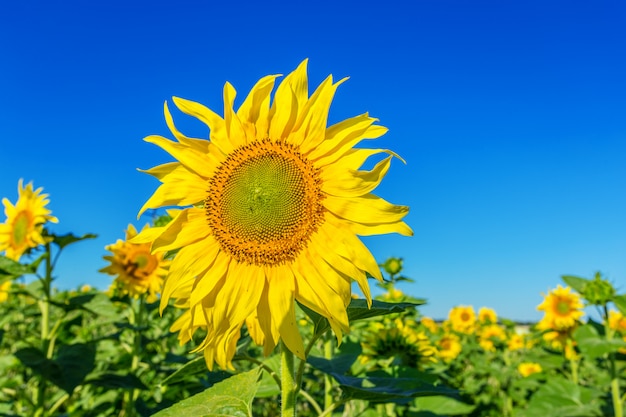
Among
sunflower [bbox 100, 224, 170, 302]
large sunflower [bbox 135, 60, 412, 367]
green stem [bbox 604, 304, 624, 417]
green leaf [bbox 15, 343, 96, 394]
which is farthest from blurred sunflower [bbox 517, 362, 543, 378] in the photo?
large sunflower [bbox 135, 60, 412, 367]

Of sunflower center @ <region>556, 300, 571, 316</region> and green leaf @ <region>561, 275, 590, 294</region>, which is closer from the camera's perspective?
green leaf @ <region>561, 275, 590, 294</region>

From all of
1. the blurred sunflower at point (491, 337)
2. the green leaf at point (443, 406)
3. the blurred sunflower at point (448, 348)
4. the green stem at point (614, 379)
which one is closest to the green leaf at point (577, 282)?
the green stem at point (614, 379)

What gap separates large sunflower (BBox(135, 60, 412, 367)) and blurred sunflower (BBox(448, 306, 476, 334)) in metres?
8.19

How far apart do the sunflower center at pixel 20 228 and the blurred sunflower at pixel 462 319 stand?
724 centimetres

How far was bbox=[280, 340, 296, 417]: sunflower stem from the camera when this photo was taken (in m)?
1.60

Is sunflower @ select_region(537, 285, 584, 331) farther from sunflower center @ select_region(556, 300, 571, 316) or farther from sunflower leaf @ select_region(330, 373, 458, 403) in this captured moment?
sunflower leaf @ select_region(330, 373, 458, 403)

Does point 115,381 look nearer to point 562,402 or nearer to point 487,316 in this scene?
point 562,402

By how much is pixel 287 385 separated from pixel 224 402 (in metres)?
0.19

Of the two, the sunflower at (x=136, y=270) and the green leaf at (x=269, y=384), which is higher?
the sunflower at (x=136, y=270)

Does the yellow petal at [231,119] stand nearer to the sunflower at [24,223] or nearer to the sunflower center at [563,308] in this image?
the sunflower at [24,223]

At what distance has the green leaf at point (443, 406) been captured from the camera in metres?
3.59

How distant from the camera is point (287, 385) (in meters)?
1.62

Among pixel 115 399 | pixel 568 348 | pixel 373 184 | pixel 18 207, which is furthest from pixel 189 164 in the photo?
pixel 568 348

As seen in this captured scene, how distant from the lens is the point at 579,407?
13.3 feet
